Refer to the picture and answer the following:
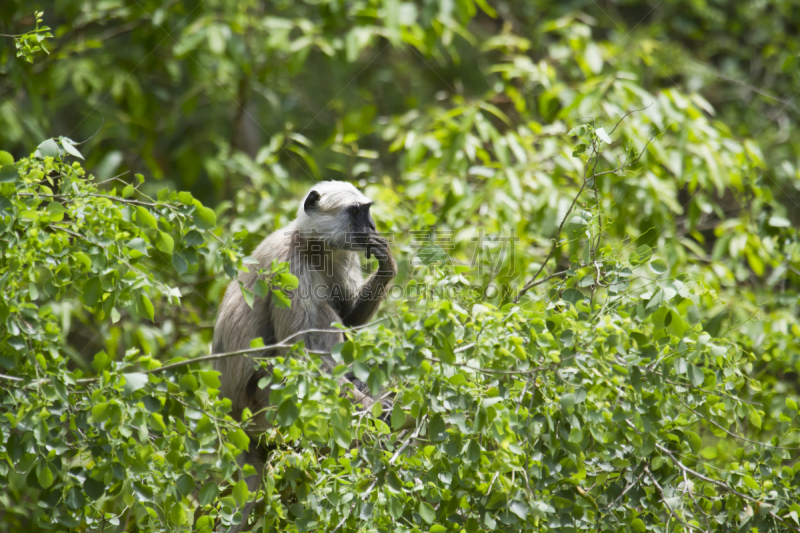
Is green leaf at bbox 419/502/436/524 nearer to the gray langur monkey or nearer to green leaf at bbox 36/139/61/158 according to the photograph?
the gray langur monkey

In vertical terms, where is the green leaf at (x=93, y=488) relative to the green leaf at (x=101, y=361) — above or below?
below

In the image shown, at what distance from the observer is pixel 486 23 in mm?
10180

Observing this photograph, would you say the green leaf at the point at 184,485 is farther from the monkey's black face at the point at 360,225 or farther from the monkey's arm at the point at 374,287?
the monkey's black face at the point at 360,225

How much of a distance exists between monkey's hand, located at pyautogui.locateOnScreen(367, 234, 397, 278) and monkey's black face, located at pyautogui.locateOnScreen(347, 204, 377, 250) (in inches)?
2.7

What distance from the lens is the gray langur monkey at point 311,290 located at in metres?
3.69

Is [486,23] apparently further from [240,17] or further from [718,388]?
[718,388]

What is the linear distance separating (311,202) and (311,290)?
0.56m

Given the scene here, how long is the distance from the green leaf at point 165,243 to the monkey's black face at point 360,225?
5.06ft

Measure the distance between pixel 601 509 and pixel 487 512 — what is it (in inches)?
22.2

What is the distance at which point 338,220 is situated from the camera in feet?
13.1

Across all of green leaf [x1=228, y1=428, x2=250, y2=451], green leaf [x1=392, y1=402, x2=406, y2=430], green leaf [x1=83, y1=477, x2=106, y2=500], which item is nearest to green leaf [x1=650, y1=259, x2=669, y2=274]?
green leaf [x1=392, y1=402, x2=406, y2=430]

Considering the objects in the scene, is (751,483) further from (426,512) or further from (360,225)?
(360,225)

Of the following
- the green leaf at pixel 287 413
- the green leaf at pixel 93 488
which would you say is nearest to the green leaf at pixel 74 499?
the green leaf at pixel 93 488

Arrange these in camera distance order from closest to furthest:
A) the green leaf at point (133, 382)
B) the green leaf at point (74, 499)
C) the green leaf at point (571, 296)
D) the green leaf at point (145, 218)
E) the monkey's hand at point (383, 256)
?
the green leaf at point (133, 382), the green leaf at point (74, 499), the green leaf at point (145, 218), the green leaf at point (571, 296), the monkey's hand at point (383, 256)
